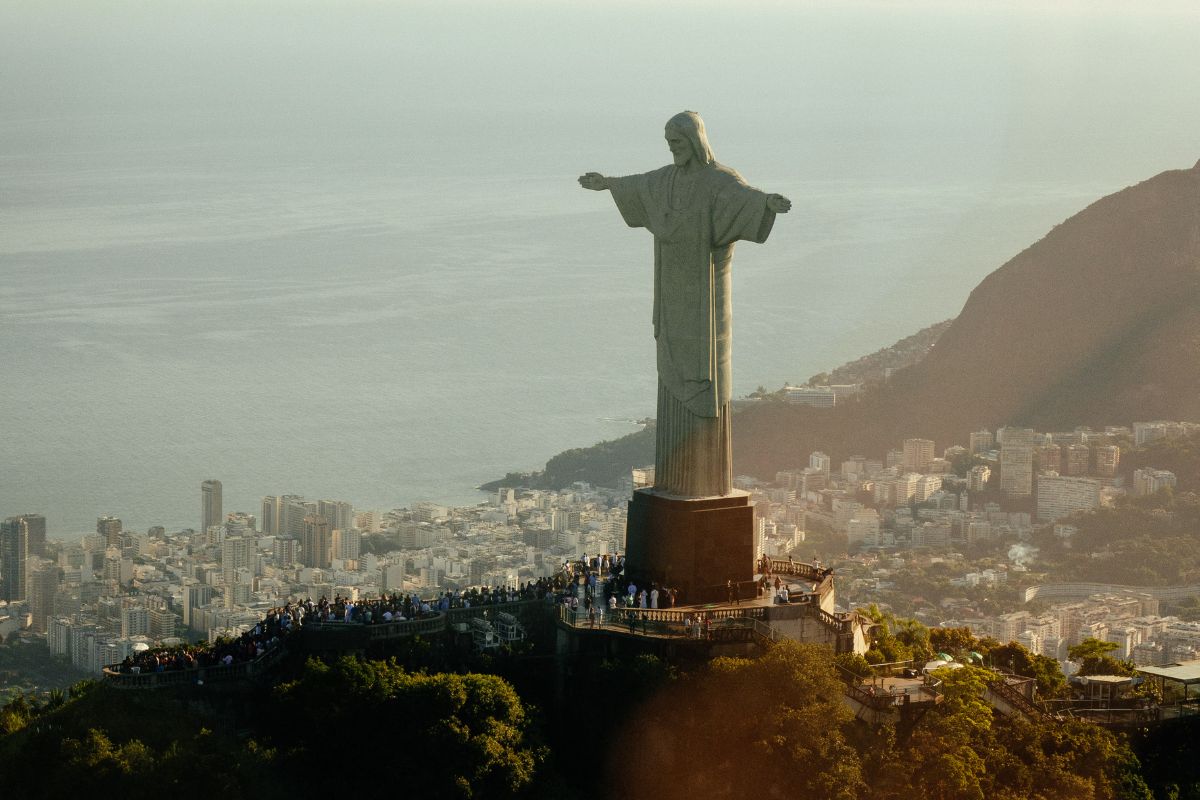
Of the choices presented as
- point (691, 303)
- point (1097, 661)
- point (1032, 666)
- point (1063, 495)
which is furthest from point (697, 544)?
point (1063, 495)

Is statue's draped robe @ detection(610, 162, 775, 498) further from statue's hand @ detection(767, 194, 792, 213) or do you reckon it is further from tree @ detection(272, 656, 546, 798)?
tree @ detection(272, 656, 546, 798)

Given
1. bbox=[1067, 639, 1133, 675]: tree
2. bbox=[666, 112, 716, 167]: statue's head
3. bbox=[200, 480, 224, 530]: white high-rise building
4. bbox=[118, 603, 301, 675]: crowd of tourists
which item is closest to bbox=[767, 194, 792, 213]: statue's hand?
bbox=[666, 112, 716, 167]: statue's head

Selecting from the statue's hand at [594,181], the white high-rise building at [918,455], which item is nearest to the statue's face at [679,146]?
the statue's hand at [594,181]

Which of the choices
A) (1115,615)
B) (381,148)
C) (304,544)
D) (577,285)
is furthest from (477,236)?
(1115,615)

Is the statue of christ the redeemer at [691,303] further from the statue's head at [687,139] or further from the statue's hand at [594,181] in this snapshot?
the statue's hand at [594,181]

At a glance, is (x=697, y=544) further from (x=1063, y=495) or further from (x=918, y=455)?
(x=918, y=455)

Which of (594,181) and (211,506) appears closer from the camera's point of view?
(594,181)
